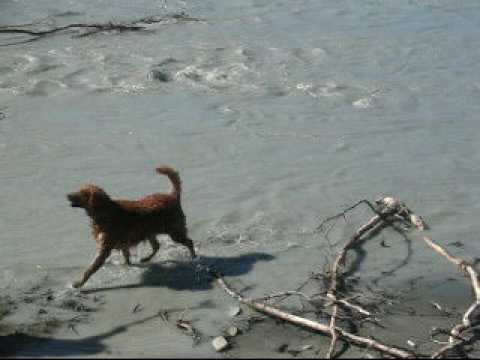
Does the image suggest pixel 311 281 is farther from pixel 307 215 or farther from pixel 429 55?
pixel 429 55

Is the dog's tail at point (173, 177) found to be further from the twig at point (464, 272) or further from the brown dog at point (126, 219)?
the twig at point (464, 272)

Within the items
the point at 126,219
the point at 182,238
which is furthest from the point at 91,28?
the point at 126,219

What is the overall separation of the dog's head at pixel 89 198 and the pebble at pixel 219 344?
59.9 inches

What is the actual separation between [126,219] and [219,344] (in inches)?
57.5

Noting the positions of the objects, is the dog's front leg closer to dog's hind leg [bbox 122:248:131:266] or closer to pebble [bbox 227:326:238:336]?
dog's hind leg [bbox 122:248:131:266]

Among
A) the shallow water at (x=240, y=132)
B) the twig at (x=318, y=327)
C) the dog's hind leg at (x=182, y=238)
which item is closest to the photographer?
the twig at (x=318, y=327)

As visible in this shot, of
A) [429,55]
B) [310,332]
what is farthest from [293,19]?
[310,332]

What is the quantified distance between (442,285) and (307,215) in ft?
5.67

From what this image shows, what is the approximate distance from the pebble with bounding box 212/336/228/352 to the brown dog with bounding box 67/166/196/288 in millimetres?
1314

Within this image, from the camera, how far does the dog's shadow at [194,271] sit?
Result: 22.7 ft

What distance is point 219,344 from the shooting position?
235 inches

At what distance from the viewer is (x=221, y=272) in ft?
23.4

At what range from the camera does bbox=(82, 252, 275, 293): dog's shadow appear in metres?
6.91

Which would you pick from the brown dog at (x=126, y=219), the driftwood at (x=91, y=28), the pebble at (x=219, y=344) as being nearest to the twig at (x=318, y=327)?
the pebble at (x=219, y=344)
